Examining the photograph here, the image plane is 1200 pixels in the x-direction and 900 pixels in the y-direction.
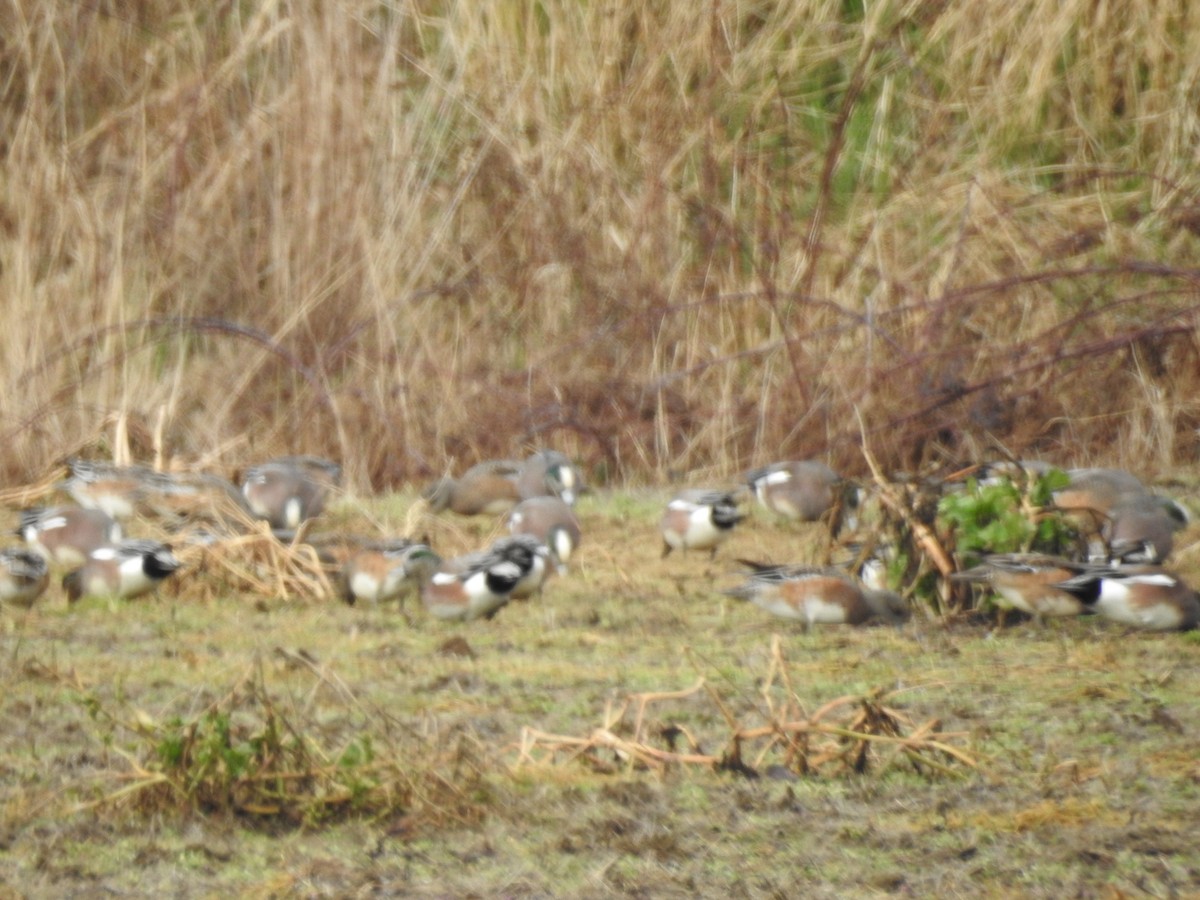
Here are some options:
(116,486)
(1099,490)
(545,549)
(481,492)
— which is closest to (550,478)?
(481,492)

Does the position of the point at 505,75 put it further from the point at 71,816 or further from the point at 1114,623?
the point at 71,816

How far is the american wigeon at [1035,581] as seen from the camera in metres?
5.66

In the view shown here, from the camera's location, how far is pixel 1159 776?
13.0 feet

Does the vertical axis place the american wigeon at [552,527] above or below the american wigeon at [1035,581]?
below

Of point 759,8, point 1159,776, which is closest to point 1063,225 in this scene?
point 759,8

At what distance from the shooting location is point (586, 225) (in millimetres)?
10398

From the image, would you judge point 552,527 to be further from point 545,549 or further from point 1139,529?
point 1139,529

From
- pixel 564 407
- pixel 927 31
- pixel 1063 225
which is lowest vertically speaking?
pixel 564 407

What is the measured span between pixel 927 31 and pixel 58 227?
4833mm

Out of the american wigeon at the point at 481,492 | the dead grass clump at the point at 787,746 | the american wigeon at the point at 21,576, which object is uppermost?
the dead grass clump at the point at 787,746

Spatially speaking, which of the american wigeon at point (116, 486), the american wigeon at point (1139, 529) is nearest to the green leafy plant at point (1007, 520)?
the american wigeon at point (1139, 529)

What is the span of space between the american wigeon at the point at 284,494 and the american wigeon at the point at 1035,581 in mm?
2876

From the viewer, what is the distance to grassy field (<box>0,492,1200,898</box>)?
10.9 feet

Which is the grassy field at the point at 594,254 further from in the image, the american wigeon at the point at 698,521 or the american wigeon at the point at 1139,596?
the american wigeon at the point at 1139,596
